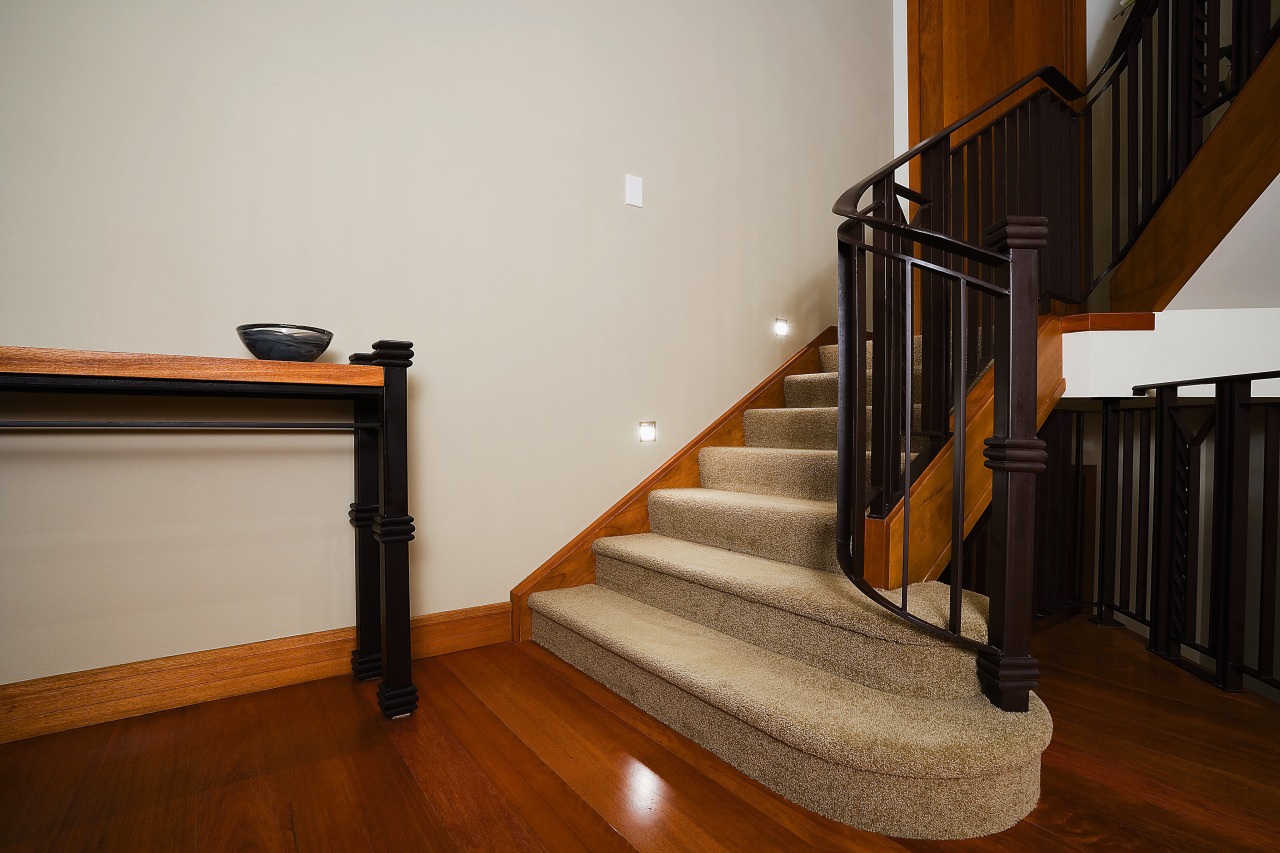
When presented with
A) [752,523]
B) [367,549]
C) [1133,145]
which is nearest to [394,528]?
[367,549]

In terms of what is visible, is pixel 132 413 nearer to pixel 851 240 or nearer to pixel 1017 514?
pixel 851 240

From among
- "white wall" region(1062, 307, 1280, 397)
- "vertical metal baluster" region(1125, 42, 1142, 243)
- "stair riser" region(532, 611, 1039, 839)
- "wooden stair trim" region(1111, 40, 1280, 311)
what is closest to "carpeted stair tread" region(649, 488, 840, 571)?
"stair riser" region(532, 611, 1039, 839)

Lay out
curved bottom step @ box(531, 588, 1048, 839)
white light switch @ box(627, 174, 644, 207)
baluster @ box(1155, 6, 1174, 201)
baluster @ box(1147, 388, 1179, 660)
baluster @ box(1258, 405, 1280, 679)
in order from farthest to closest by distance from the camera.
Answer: white light switch @ box(627, 174, 644, 207) → baluster @ box(1155, 6, 1174, 201) → baluster @ box(1147, 388, 1179, 660) → baluster @ box(1258, 405, 1280, 679) → curved bottom step @ box(531, 588, 1048, 839)

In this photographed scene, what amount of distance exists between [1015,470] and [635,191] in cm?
194

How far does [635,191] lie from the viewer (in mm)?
2766

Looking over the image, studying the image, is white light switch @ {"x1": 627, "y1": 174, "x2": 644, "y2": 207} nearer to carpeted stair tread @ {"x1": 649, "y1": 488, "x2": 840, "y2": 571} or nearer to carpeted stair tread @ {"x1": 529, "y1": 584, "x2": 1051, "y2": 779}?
carpeted stair tread @ {"x1": 649, "y1": 488, "x2": 840, "y2": 571}

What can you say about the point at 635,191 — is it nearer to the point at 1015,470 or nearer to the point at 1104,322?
the point at 1104,322

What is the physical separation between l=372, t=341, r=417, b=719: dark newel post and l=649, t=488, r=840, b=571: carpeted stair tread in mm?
1064

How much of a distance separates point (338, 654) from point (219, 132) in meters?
1.62

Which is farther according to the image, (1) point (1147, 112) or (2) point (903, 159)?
(1) point (1147, 112)

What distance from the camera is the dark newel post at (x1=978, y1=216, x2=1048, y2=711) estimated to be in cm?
138

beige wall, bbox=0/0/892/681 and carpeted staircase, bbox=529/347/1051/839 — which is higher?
beige wall, bbox=0/0/892/681

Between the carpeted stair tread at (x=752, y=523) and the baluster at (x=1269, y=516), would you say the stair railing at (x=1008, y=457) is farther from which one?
the baluster at (x=1269, y=516)

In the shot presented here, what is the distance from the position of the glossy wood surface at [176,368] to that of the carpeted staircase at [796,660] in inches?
41.3
